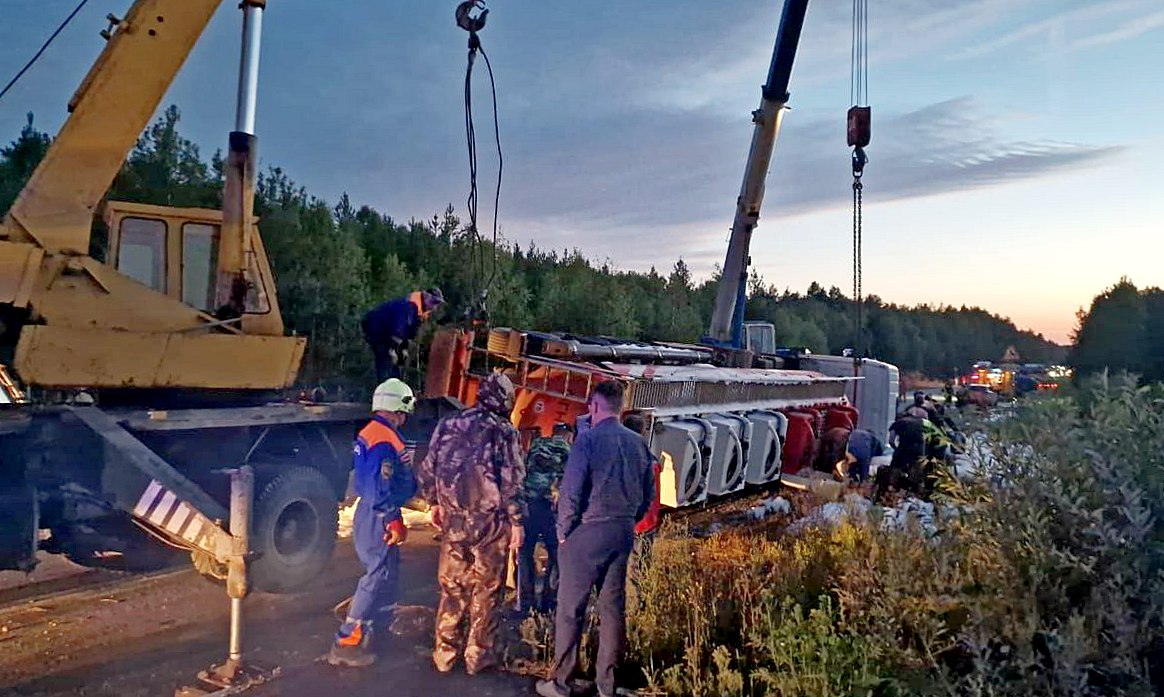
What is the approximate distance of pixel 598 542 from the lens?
5363 mm

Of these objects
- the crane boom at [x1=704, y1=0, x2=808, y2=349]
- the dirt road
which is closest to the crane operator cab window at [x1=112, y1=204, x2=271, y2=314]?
the dirt road

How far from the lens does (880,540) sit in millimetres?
5746

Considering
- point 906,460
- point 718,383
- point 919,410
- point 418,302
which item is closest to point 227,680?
point 418,302

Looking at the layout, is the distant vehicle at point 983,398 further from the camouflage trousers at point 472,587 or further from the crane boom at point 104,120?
the crane boom at point 104,120

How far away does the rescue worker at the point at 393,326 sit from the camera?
369 inches

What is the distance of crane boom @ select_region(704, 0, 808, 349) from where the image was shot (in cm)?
1547

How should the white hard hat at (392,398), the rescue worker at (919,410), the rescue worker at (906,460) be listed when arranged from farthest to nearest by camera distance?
the rescue worker at (919,410)
the rescue worker at (906,460)
the white hard hat at (392,398)

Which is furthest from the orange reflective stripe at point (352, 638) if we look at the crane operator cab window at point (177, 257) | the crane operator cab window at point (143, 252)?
the crane operator cab window at point (143, 252)

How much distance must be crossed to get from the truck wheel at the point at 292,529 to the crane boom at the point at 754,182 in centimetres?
929

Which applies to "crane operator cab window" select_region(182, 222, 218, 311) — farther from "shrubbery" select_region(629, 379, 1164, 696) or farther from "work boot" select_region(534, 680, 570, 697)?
"shrubbery" select_region(629, 379, 1164, 696)

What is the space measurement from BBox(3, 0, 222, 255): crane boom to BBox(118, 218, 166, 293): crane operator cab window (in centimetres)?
43

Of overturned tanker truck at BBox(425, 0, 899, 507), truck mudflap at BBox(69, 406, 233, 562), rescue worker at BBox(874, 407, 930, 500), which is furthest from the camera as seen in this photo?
rescue worker at BBox(874, 407, 930, 500)

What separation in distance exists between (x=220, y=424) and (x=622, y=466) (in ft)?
12.6

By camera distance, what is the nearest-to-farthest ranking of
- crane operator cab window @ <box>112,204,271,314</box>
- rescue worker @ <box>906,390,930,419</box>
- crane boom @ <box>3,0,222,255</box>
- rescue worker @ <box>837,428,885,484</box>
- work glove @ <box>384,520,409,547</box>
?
work glove @ <box>384,520,409,547</box>
crane boom @ <box>3,0,222,255</box>
crane operator cab window @ <box>112,204,271,314</box>
rescue worker @ <box>906,390,930,419</box>
rescue worker @ <box>837,428,885,484</box>
